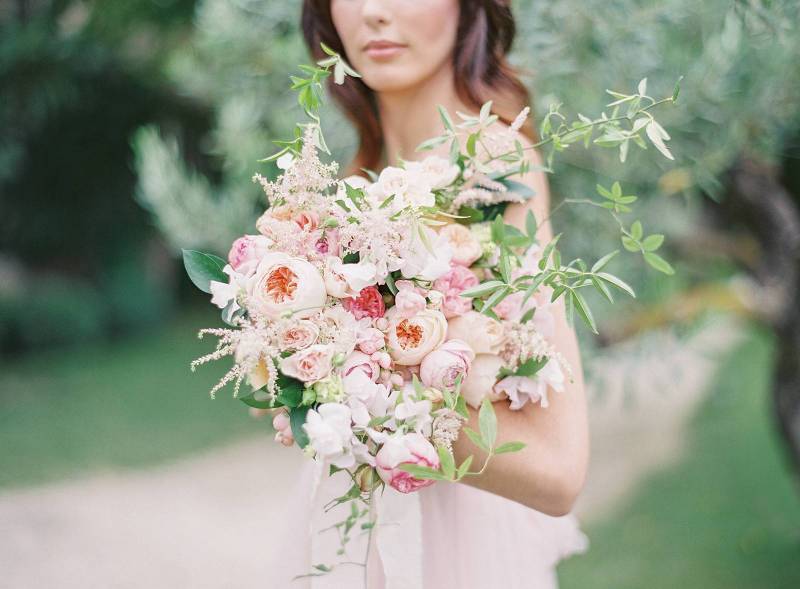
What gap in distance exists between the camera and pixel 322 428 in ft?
4.01

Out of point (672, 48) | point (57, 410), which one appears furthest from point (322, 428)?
point (57, 410)

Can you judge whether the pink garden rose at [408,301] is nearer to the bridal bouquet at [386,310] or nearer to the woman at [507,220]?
the bridal bouquet at [386,310]

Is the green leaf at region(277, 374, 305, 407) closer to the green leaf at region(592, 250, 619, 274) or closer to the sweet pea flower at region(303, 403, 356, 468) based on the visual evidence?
the sweet pea flower at region(303, 403, 356, 468)

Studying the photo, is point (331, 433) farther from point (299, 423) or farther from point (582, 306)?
point (582, 306)

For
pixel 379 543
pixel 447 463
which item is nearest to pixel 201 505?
pixel 379 543

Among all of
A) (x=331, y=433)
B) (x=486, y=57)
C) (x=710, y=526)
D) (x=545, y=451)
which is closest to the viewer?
(x=331, y=433)

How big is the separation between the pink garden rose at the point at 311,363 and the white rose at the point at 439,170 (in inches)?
16.3

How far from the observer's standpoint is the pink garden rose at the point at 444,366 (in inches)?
53.9

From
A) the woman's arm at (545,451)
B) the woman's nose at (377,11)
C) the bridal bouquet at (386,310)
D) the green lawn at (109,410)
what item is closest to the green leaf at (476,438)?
the bridal bouquet at (386,310)

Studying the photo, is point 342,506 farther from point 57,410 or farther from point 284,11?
point 57,410

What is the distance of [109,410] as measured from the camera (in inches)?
310

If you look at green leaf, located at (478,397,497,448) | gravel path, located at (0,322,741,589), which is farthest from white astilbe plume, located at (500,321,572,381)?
gravel path, located at (0,322,741,589)

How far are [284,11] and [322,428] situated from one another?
2.71m

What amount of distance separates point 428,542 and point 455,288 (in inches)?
26.2
